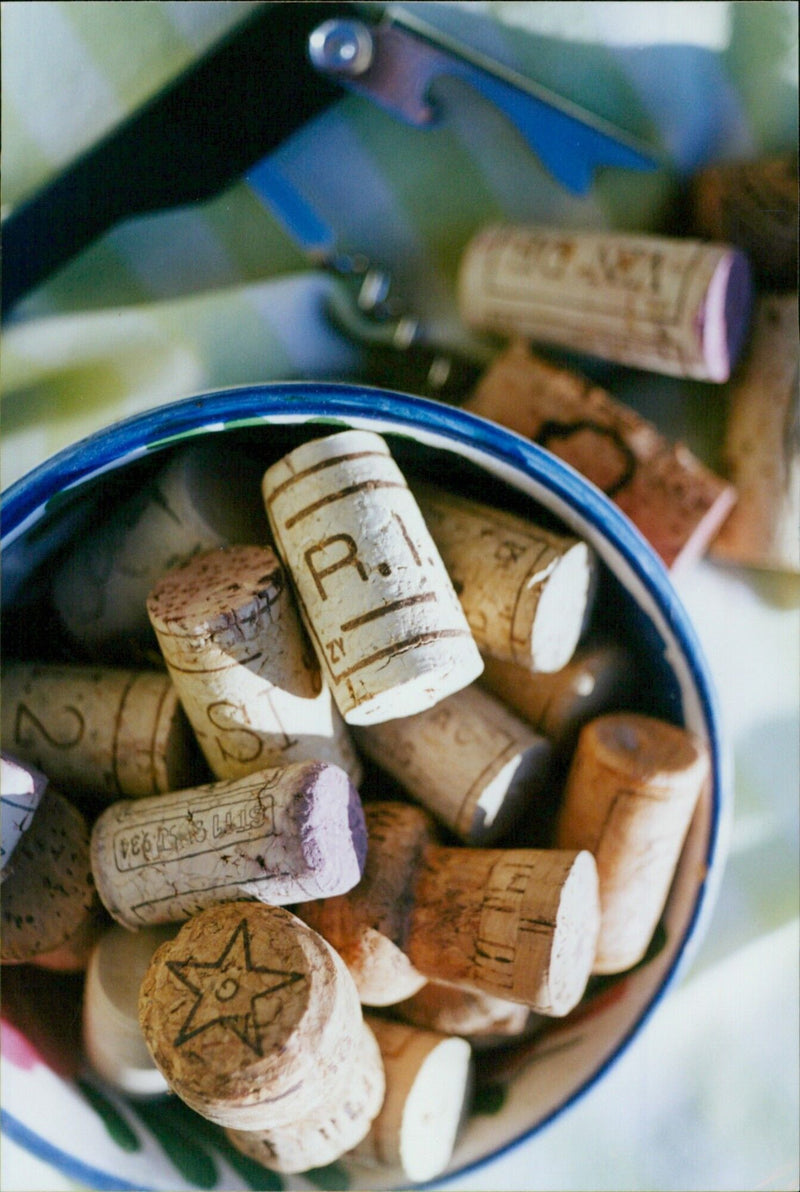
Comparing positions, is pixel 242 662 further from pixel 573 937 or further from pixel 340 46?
pixel 340 46

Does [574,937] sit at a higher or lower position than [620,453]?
lower

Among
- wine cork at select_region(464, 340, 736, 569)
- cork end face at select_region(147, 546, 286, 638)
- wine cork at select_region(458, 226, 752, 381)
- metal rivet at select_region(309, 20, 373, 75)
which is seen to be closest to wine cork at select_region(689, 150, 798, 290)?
wine cork at select_region(458, 226, 752, 381)

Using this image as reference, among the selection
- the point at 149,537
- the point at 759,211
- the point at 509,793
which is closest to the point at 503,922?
Result: the point at 509,793

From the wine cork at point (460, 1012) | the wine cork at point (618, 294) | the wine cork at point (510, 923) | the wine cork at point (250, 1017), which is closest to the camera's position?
the wine cork at point (250, 1017)

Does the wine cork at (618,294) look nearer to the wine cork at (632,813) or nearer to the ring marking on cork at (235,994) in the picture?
the wine cork at (632,813)

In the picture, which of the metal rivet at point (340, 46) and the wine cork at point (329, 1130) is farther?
the metal rivet at point (340, 46)

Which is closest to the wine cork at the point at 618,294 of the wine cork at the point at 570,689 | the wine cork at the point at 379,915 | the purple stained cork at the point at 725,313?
the purple stained cork at the point at 725,313

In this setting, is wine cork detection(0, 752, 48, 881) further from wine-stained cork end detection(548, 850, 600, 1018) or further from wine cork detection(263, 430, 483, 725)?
wine-stained cork end detection(548, 850, 600, 1018)

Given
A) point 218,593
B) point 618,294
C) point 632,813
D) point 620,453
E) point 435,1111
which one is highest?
point 218,593
